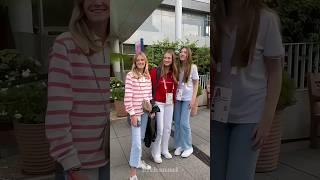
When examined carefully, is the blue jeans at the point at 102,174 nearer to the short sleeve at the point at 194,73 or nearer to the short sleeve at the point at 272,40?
the short sleeve at the point at 272,40

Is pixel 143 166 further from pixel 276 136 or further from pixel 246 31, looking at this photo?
pixel 246 31

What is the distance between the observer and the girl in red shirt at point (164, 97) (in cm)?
198

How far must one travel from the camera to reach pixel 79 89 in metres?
1.15

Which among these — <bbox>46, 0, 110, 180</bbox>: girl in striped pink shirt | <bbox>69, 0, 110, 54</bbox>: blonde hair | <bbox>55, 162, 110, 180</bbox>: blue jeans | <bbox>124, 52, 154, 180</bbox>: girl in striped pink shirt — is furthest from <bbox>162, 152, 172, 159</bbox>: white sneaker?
<bbox>69, 0, 110, 54</bbox>: blonde hair

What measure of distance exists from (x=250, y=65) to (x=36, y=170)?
0.96 m

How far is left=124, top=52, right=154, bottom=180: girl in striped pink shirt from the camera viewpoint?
5.87 feet

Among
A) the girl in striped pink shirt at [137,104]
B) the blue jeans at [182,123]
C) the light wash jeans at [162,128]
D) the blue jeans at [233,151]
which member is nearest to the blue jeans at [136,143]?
the girl in striped pink shirt at [137,104]

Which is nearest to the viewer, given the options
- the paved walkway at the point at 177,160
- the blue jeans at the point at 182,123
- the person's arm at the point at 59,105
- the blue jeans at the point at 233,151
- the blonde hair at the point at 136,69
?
the person's arm at the point at 59,105

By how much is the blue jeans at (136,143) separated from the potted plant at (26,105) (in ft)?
2.06

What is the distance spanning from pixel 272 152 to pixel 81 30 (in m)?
1.25

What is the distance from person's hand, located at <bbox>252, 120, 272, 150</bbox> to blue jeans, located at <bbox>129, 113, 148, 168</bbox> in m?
0.68

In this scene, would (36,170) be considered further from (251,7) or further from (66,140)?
(251,7)

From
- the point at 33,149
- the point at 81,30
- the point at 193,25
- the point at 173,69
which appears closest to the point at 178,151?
the point at 173,69

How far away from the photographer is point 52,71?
111 cm
